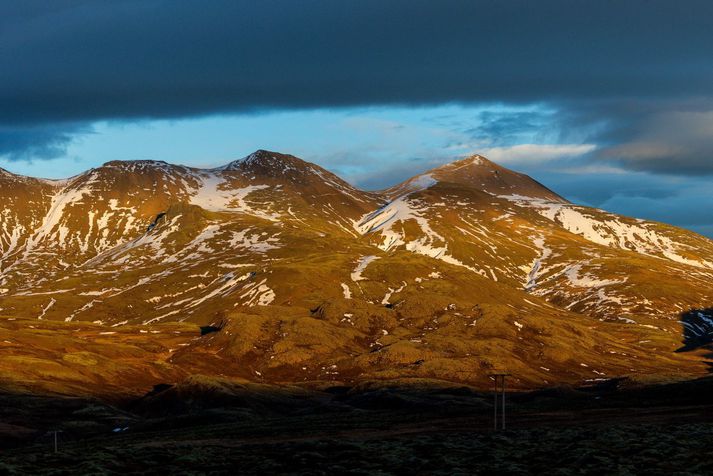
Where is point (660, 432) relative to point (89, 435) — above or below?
above

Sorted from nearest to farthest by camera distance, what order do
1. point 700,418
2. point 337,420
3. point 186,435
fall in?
point 700,418, point 186,435, point 337,420

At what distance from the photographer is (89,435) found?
19525 cm

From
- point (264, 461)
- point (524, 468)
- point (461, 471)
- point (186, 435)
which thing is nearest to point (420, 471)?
point (461, 471)

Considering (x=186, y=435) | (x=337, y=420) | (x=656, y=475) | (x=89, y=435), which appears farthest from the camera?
(x=89, y=435)

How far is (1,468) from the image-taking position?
73.6 metres

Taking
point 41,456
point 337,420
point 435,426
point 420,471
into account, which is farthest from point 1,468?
point 337,420

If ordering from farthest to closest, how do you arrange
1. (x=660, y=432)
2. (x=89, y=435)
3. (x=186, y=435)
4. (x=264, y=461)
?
(x=89, y=435)
(x=186, y=435)
(x=660, y=432)
(x=264, y=461)

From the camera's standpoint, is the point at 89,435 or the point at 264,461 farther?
the point at 89,435

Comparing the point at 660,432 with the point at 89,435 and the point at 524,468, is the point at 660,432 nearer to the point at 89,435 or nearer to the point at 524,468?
the point at 524,468

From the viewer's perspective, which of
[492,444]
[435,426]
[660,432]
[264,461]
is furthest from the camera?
[435,426]

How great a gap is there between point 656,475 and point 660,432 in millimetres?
30646

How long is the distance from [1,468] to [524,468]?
1776 inches

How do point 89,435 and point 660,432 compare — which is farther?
point 89,435

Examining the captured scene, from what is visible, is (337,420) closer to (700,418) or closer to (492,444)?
(700,418)
